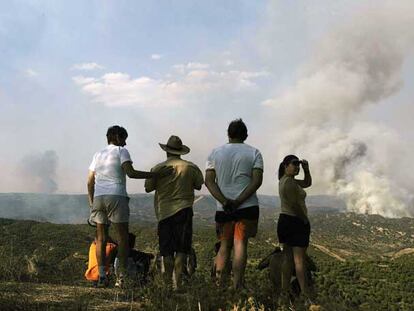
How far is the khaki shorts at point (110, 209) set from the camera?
235 inches

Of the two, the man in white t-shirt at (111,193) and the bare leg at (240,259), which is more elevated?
the man in white t-shirt at (111,193)

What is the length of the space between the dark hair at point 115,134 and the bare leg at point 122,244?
1135 mm

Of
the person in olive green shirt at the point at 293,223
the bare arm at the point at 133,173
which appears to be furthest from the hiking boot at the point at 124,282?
the person in olive green shirt at the point at 293,223

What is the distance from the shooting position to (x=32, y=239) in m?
103

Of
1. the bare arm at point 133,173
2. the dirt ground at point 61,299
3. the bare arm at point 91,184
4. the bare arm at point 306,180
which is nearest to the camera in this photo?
the dirt ground at point 61,299

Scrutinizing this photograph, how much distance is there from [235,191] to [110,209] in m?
1.77

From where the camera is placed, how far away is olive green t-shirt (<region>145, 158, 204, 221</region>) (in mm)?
5441

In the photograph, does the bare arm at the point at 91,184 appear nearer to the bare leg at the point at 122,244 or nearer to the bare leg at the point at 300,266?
the bare leg at the point at 122,244

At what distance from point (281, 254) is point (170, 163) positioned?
1.69 m

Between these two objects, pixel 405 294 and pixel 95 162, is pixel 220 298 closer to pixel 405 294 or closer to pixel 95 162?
pixel 95 162

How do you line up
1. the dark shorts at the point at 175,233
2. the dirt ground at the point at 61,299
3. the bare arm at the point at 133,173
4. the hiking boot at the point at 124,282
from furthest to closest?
the bare arm at the point at 133,173
the dark shorts at the point at 175,233
the hiking boot at the point at 124,282
the dirt ground at the point at 61,299

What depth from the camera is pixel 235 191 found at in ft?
17.1

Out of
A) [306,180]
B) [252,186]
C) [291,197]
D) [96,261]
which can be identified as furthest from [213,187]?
[96,261]

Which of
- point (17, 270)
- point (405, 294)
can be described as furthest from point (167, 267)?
point (405, 294)
